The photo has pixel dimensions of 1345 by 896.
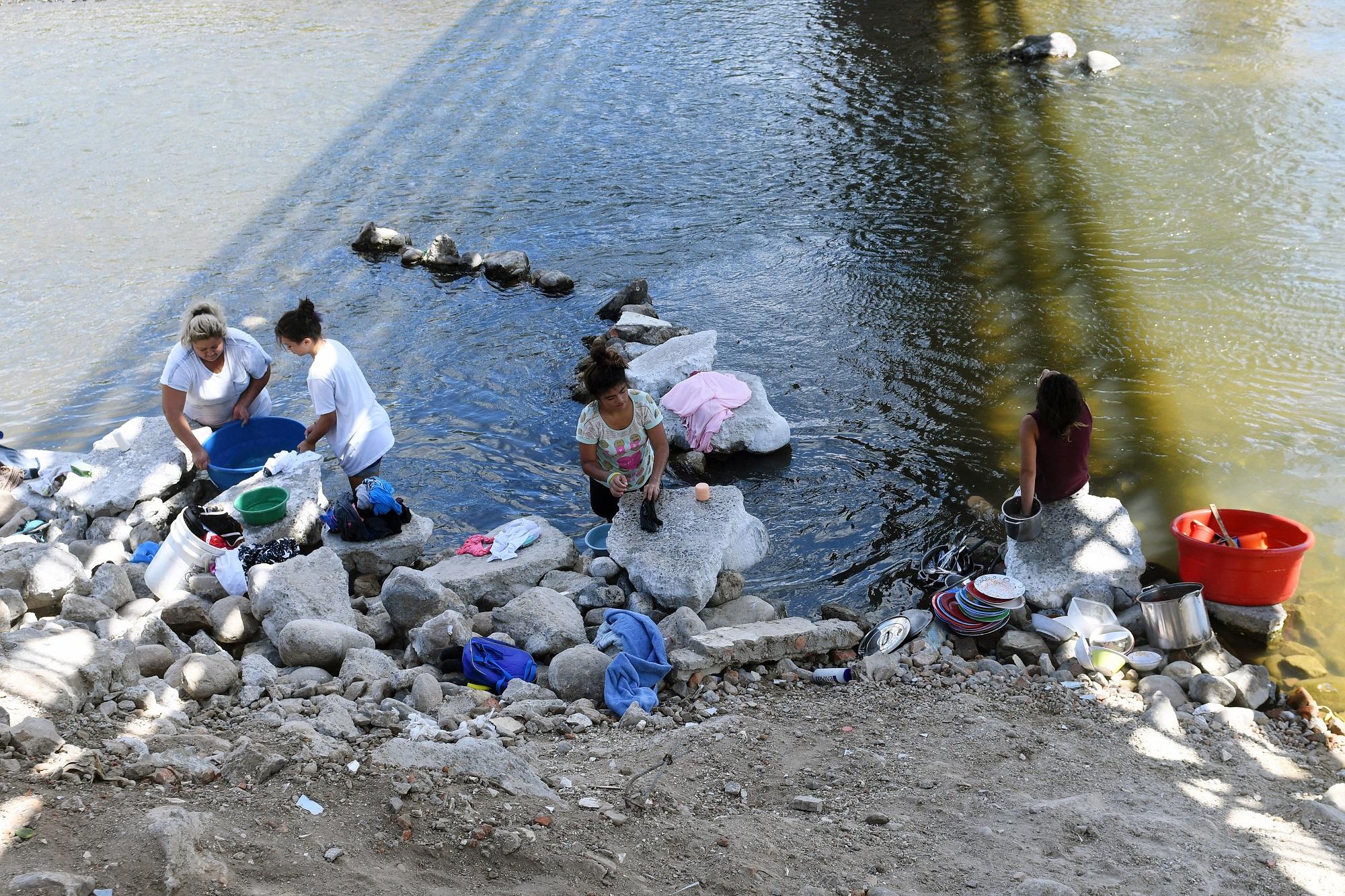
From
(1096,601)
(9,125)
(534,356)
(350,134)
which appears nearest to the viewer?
(1096,601)

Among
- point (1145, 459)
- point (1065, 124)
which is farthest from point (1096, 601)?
point (1065, 124)

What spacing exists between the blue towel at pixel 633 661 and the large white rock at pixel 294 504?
7.29ft

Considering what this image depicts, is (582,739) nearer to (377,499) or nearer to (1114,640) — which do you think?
(377,499)

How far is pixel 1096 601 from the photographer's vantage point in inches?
241

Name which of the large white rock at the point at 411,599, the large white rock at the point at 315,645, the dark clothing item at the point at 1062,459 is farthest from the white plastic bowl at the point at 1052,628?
the large white rock at the point at 315,645

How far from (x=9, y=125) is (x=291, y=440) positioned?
44.3ft

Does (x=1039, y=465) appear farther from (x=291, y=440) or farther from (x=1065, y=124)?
(x=1065, y=124)

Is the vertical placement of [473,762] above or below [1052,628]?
above

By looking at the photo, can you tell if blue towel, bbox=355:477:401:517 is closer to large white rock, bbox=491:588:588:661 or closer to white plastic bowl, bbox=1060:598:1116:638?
large white rock, bbox=491:588:588:661

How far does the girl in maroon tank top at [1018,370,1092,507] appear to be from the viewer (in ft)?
19.9

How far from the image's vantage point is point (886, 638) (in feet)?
19.4

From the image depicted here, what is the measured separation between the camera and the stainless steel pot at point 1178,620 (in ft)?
18.9

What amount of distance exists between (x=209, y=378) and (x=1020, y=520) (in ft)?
17.5

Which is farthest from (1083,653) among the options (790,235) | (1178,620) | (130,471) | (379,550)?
(790,235)
